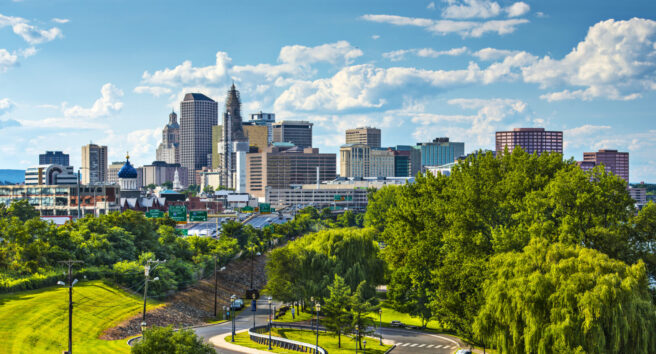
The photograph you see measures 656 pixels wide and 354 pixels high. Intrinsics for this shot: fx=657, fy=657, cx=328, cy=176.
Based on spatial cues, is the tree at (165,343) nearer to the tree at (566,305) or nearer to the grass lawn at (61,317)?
the grass lawn at (61,317)

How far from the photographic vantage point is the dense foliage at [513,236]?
43531 mm

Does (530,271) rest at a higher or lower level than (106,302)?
higher

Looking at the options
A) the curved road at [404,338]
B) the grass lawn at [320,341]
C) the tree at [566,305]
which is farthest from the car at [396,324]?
the tree at [566,305]

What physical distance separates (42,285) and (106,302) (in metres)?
6.90

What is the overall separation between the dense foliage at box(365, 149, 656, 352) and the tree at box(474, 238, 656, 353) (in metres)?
0.09

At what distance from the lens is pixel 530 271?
46.1m

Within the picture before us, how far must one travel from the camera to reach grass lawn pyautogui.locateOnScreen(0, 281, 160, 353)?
50.6 meters

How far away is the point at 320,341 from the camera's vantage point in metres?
63.0

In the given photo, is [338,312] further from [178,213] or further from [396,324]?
[178,213]

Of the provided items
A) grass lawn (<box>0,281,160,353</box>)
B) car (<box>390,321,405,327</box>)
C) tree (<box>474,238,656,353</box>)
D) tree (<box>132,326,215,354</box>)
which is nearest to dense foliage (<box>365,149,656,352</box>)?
tree (<box>474,238,656,353</box>)

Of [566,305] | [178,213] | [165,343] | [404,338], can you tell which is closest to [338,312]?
[404,338]

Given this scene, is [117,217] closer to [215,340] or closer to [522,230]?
[215,340]

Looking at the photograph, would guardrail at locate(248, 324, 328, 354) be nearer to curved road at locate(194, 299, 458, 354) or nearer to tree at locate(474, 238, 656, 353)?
curved road at locate(194, 299, 458, 354)

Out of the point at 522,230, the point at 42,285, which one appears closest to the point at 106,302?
the point at 42,285
